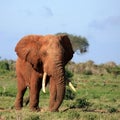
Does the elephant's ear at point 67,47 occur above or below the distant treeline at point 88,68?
below

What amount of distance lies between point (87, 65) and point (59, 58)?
46.6m

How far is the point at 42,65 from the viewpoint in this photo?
16.4 meters

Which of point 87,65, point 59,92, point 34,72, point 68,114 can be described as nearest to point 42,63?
point 34,72

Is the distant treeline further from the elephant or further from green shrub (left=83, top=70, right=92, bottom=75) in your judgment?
the elephant

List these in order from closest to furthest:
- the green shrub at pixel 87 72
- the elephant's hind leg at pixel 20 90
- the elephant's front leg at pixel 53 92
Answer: the elephant's front leg at pixel 53 92 → the elephant's hind leg at pixel 20 90 → the green shrub at pixel 87 72

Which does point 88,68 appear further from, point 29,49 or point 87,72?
point 29,49

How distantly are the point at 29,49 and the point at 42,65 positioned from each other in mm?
853

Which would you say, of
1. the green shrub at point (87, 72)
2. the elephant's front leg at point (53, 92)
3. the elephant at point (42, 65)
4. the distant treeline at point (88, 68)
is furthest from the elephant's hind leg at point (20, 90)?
the green shrub at point (87, 72)

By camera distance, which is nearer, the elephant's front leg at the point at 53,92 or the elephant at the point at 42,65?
the elephant at the point at 42,65

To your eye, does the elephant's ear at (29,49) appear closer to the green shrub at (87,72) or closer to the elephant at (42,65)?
the elephant at (42,65)

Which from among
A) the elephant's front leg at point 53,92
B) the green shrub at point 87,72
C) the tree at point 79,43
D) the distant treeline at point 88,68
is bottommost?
the elephant's front leg at point 53,92

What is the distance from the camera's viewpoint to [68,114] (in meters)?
14.0

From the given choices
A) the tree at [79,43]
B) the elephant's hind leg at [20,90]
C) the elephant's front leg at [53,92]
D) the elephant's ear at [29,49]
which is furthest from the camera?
the tree at [79,43]

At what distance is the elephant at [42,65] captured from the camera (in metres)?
15.4
